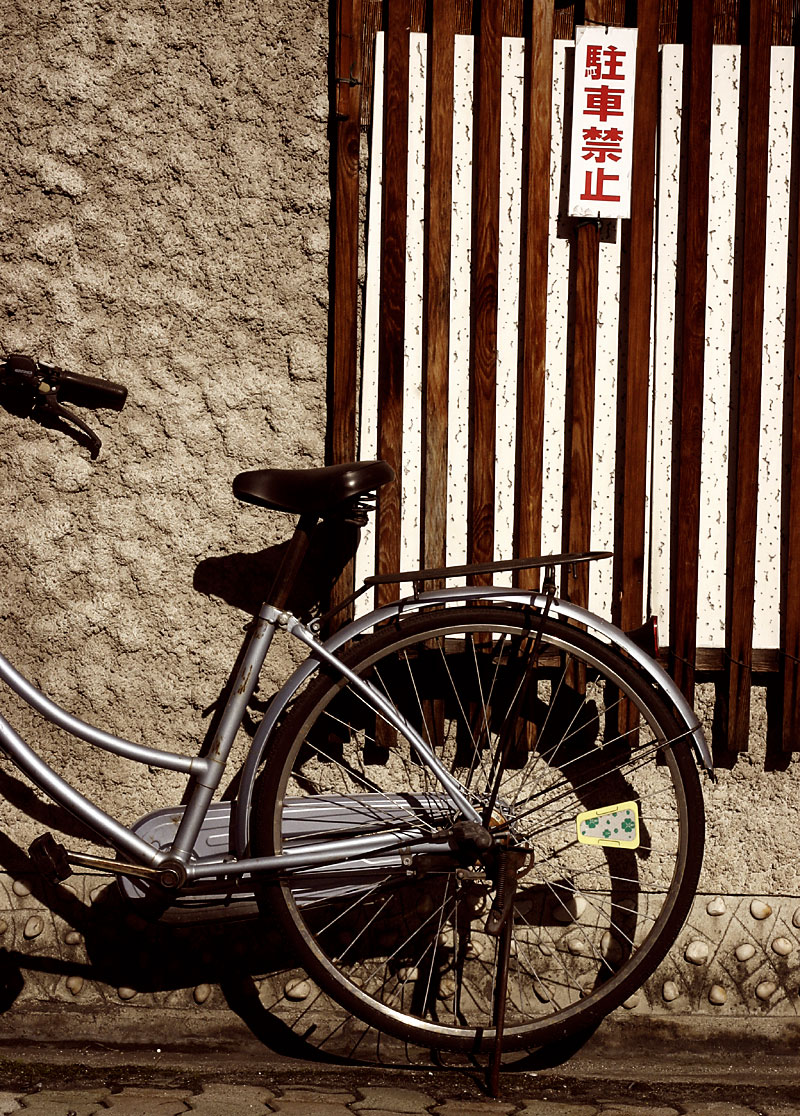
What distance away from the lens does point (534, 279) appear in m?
2.88

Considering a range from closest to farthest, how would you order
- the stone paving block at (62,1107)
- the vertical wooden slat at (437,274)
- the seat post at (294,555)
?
the stone paving block at (62,1107) < the seat post at (294,555) < the vertical wooden slat at (437,274)

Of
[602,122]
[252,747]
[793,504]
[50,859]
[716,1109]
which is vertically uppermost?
[602,122]

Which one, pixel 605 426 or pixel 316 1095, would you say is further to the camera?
pixel 605 426

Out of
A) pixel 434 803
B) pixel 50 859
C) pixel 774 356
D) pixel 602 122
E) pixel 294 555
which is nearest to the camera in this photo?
pixel 50 859

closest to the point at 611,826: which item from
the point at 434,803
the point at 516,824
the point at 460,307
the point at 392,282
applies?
the point at 516,824

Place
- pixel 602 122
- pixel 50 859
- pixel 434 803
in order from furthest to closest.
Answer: pixel 602 122
pixel 434 803
pixel 50 859

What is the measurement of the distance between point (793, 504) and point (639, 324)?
0.70m

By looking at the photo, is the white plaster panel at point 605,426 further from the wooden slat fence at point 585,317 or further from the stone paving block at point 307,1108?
the stone paving block at point 307,1108

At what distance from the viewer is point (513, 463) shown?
2961mm

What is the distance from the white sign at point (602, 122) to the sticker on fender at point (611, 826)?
1.69 meters

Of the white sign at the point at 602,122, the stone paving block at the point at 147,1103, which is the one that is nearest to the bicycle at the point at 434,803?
the stone paving block at the point at 147,1103

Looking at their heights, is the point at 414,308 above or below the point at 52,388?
above

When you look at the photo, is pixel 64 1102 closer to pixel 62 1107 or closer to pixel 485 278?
pixel 62 1107

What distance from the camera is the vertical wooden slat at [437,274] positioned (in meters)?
2.82
